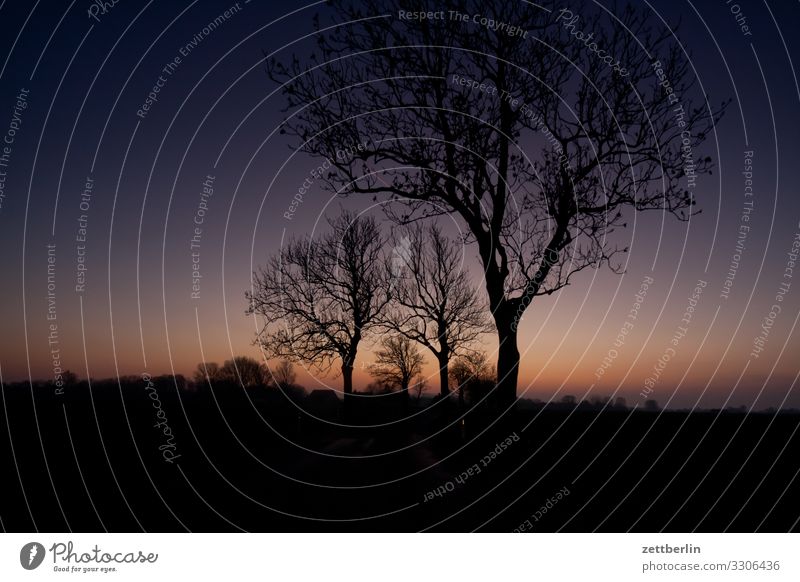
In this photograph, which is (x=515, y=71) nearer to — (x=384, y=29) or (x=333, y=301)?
(x=384, y=29)

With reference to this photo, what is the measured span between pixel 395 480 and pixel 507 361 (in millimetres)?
3980

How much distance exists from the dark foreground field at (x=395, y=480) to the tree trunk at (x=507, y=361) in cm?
57

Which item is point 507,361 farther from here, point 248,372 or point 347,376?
point 248,372

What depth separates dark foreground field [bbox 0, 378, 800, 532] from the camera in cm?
1136

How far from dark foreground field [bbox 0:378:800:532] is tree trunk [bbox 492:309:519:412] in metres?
0.57

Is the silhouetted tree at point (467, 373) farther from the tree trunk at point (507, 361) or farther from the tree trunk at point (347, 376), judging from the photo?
the tree trunk at point (507, 361)

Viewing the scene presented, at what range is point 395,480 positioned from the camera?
1628 centimetres

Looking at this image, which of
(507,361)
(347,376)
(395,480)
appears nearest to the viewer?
(395,480)

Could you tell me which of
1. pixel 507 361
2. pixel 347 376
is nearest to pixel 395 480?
pixel 507 361

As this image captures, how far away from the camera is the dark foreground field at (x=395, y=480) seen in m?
11.4

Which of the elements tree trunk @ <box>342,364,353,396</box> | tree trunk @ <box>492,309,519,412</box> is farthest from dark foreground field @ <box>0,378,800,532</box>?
tree trunk @ <box>342,364,353,396</box>

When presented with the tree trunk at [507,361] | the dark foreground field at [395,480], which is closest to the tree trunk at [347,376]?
the dark foreground field at [395,480]

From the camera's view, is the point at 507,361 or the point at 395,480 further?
the point at 507,361

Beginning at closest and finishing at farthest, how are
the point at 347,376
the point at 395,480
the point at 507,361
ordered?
the point at 395,480, the point at 507,361, the point at 347,376
